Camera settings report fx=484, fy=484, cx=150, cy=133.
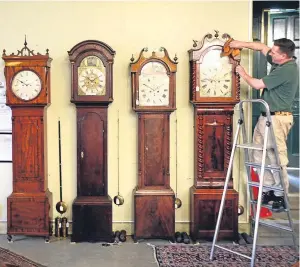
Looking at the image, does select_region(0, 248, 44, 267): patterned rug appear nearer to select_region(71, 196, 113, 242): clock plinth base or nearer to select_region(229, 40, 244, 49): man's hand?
select_region(71, 196, 113, 242): clock plinth base

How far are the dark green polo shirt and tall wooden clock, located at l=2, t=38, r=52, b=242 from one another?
1.92 meters

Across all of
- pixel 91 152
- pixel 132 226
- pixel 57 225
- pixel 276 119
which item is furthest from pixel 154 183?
pixel 276 119

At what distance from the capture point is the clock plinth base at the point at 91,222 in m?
4.32

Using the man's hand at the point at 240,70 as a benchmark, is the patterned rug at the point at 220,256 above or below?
below

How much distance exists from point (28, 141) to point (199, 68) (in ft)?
5.42

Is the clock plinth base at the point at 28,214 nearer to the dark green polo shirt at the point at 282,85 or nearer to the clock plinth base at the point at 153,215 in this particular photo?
the clock plinth base at the point at 153,215

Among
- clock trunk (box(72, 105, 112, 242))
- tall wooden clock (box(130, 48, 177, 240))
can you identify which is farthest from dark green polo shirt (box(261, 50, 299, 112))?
clock trunk (box(72, 105, 112, 242))

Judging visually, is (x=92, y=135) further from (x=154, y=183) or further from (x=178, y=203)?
(x=178, y=203)

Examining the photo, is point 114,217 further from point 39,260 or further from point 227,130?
point 227,130

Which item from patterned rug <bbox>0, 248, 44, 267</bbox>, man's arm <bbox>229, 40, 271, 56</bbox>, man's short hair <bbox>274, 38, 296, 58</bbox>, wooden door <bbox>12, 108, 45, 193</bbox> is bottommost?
patterned rug <bbox>0, 248, 44, 267</bbox>

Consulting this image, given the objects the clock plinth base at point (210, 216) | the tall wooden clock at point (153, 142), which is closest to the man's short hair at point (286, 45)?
the tall wooden clock at point (153, 142)

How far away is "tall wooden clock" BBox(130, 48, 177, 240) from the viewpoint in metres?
4.28

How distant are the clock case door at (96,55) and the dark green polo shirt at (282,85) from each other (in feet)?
4.36

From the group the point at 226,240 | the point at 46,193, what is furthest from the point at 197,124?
the point at 46,193
